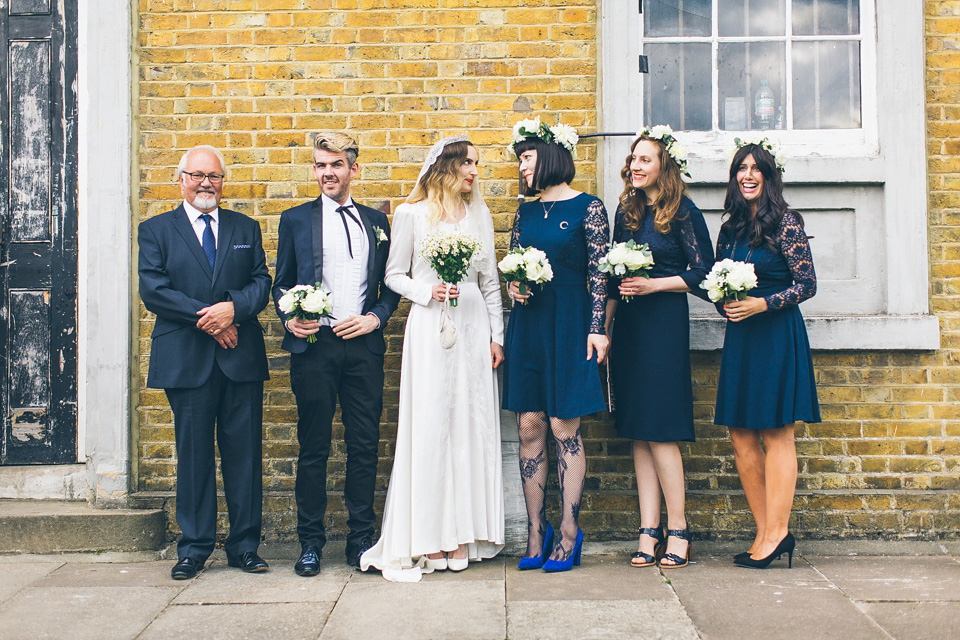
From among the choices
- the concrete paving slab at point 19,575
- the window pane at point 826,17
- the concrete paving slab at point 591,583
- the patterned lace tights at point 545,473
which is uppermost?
the window pane at point 826,17

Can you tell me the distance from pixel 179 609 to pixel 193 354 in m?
1.25

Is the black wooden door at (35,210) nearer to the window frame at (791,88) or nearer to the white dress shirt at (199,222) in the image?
the white dress shirt at (199,222)

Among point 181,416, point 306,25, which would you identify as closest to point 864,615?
point 181,416

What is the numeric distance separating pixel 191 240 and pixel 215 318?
47 cm

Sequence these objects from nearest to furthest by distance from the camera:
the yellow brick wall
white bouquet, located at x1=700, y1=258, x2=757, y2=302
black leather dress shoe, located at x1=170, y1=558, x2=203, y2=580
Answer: white bouquet, located at x1=700, y1=258, x2=757, y2=302, black leather dress shoe, located at x1=170, y1=558, x2=203, y2=580, the yellow brick wall

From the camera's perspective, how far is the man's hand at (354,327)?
14.4ft

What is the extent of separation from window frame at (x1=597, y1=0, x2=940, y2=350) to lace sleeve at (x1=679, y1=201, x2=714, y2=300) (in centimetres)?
57

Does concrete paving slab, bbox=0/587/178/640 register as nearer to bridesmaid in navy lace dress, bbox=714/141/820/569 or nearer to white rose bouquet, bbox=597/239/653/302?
white rose bouquet, bbox=597/239/653/302

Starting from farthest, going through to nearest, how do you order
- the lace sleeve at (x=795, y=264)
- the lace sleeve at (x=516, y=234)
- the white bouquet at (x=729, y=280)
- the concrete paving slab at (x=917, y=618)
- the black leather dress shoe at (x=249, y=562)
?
the lace sleeve at (x=516, y=234) → the black leather dress shoe at (x=249, y=562) → the lace sleeve at (x=795, y=264) → the white bouquet at (x=729, y=280) → the concrete paving slab at (x=917, y=618)

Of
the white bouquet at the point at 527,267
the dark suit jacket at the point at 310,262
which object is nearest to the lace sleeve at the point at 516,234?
the white bouquet at the point at 527,267

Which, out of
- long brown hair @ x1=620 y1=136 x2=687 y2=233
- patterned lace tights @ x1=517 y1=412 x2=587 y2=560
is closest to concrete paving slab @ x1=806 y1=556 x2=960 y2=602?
patterned lace tights @ x1=517 y1=412 x2=587 y2=560

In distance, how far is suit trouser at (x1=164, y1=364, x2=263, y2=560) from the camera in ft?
14.6

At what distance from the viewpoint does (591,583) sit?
4137 mm

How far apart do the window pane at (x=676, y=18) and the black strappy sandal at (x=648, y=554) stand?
2.89m
